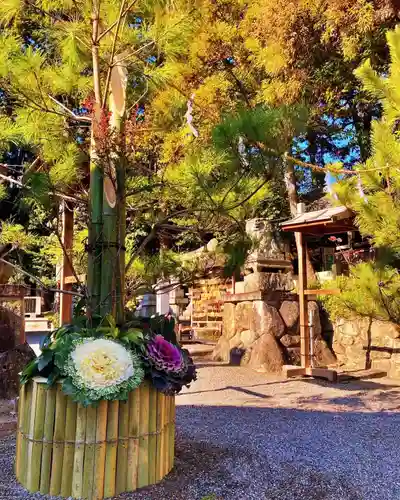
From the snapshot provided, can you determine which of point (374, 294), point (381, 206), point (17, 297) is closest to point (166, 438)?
point (374, 294)

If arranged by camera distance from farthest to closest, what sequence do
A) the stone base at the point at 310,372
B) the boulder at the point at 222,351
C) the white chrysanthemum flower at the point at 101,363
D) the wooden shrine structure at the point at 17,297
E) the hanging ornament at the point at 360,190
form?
the boulder at the point at 222,351, the stone base at the point at 310,372, the wooden shrine structure at the point at 17,297, the hanging ornament at the point at 360,190, the white chrysanthemum flower at the point at 101,363

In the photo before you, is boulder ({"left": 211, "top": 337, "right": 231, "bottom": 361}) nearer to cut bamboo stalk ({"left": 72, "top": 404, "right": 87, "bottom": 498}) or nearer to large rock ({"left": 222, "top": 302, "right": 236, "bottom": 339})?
large rock ({"left": 222, "top": 302, "right": 236, "bottom": 339})

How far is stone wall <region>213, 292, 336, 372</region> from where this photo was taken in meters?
6.69

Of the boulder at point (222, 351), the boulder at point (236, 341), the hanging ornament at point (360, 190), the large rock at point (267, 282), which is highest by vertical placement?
the hanging ornament at point (360, 190)

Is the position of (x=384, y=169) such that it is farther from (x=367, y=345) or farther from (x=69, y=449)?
(x=367, y=345)

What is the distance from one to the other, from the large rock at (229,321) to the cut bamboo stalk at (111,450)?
17.7 ft

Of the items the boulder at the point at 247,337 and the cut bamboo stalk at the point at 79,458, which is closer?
the cut bamboo stalk at the point at 79,458

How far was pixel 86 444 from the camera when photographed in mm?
1905

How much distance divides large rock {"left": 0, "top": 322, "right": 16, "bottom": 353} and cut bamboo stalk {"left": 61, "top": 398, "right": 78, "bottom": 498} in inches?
126

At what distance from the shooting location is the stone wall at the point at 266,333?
6688 millimetres

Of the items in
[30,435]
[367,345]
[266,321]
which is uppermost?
[266,321]

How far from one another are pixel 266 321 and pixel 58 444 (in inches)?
204

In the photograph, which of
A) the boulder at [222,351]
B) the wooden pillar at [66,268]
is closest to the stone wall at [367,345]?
the boulder at [222,351]

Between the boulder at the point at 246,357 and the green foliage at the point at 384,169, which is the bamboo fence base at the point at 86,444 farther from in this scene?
the boulder at the point at 246,357
